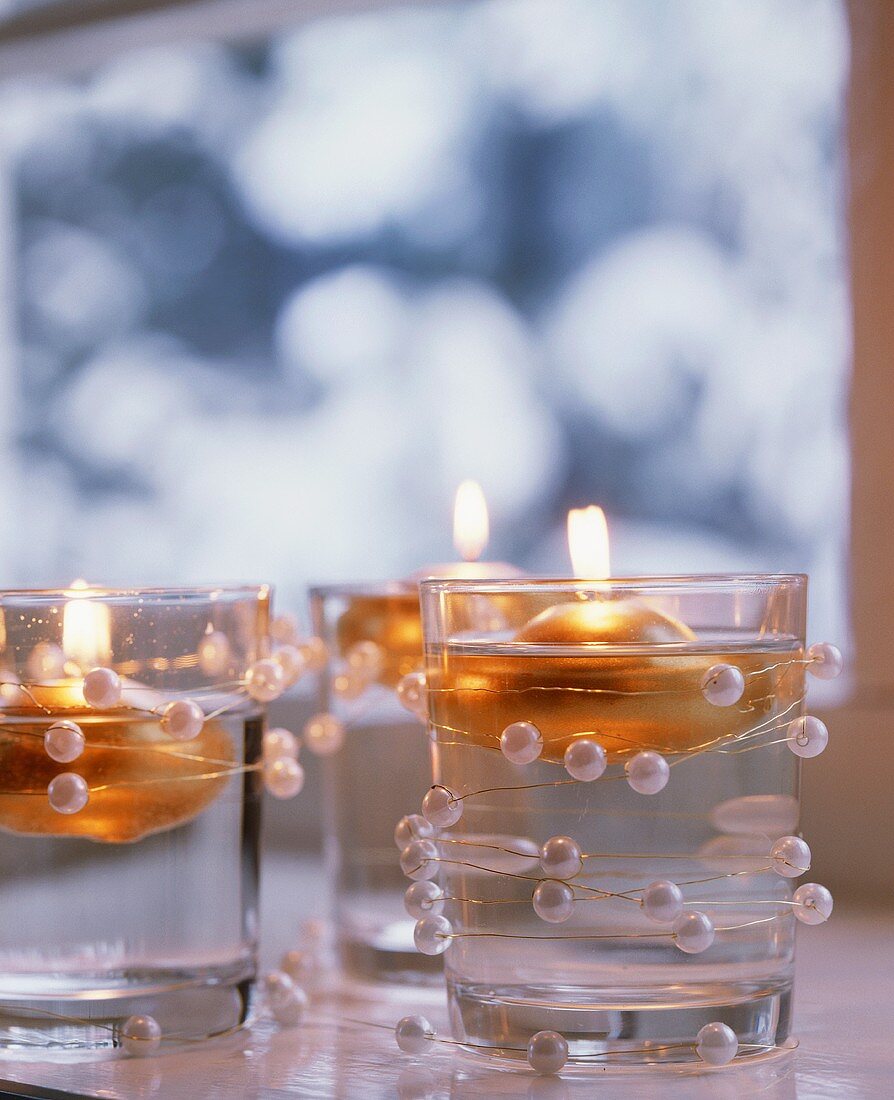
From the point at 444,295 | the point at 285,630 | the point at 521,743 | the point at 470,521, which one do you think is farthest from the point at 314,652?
the point at 444,295

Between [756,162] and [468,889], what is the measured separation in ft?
2.15

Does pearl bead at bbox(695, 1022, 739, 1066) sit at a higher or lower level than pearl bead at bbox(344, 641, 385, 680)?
lower

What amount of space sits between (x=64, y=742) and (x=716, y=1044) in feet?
0.80

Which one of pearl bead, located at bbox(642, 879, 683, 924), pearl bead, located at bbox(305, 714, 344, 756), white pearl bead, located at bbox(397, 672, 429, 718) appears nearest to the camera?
pearl bead, located at bbox(642, 879, 683, 924)

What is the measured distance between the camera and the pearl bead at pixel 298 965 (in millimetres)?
593

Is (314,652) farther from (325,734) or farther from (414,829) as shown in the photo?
(414,829)

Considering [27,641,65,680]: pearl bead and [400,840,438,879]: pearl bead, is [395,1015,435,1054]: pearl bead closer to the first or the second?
[400,840,438,879]: pearl bead

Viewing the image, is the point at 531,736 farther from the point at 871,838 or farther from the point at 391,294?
the point at 391,294

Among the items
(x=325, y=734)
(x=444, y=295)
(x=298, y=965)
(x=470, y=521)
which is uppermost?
(x=444, y=295)

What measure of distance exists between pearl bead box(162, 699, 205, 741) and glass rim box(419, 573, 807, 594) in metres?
0.10

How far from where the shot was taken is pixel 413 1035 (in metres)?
0.46

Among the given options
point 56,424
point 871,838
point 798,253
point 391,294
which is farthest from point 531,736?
point 56,424

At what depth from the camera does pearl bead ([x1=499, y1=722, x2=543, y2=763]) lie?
0.43 meters

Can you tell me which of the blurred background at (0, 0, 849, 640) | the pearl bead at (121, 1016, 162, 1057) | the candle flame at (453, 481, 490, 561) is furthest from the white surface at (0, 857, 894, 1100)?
the blurred background at (0, 0, 849, 640)
